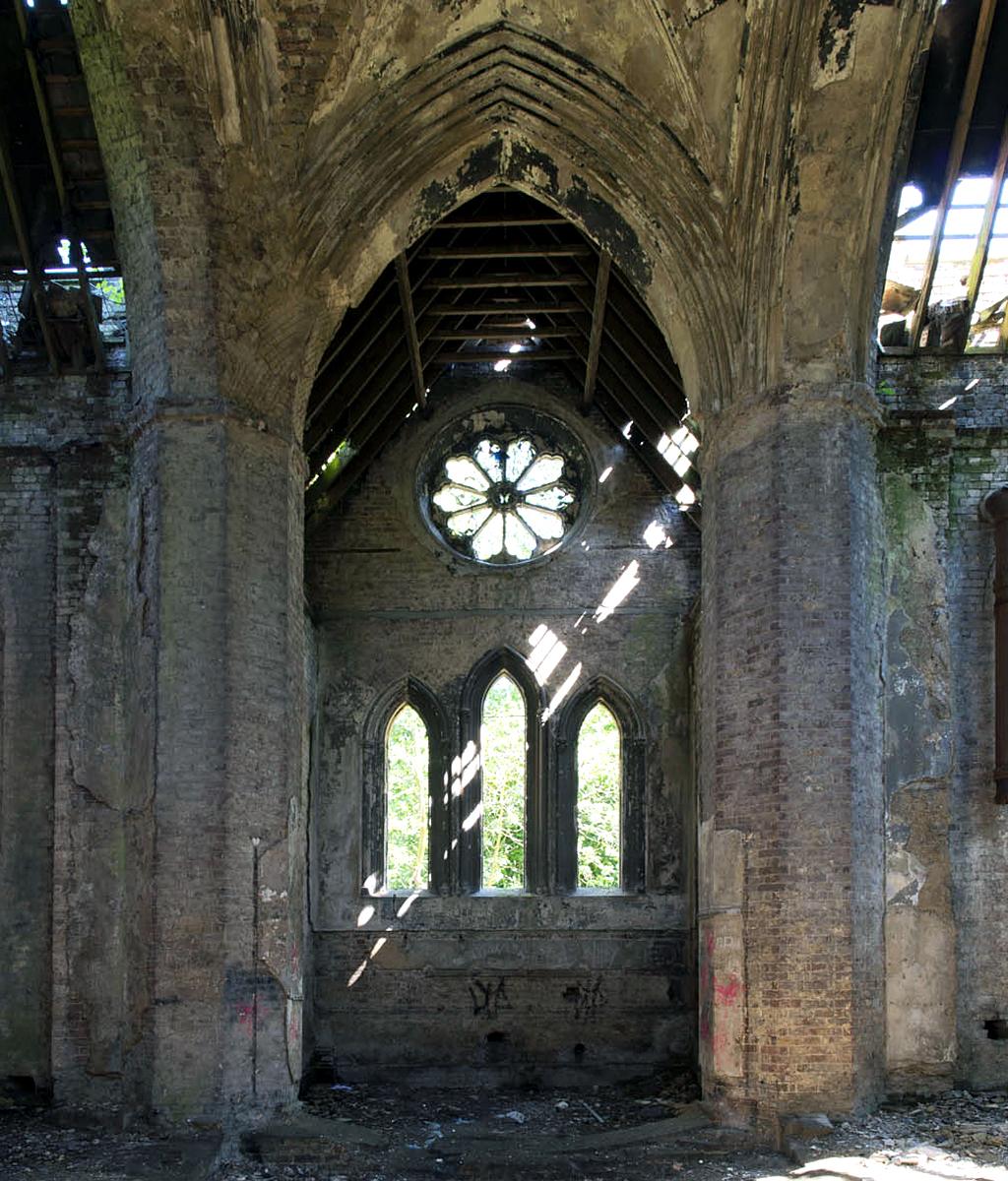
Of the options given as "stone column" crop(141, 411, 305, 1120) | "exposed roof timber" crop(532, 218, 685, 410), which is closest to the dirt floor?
"stone column" crop(141, 411, 305, 1120)

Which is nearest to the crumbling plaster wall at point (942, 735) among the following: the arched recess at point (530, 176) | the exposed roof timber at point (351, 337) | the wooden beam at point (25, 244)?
the arched recess at point (530, 176)

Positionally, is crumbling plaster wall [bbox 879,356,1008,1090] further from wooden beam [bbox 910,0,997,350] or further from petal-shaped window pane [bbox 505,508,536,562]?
petal-shaped window pane [bbox 505,508,536,562]

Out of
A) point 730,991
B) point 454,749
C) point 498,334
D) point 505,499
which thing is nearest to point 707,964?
point 730,991

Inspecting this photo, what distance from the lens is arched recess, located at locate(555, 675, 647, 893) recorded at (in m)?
15.5

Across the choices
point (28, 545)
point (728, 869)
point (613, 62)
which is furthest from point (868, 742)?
point (28, 545)

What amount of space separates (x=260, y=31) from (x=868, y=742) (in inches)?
268

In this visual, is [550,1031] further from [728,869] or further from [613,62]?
[613,62]

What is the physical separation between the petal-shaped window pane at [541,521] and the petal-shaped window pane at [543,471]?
0.91 ft

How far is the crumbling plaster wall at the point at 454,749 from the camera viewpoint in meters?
15.1

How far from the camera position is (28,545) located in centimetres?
1241

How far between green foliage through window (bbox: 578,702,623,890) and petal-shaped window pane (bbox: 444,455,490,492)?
287cm

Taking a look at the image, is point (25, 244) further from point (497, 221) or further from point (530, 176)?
→ point (530, 176)

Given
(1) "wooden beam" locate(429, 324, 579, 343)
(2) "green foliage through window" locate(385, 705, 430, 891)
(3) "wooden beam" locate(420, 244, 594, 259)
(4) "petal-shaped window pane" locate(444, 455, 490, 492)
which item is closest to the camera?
(3) "wooden beam" locate(420, 244, 594, 259)

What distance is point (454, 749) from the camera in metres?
15.8
